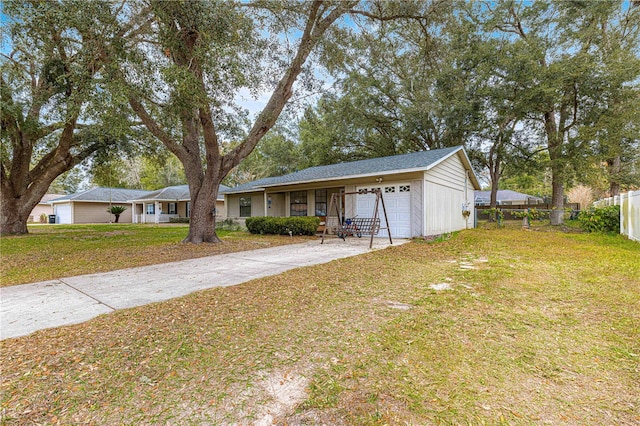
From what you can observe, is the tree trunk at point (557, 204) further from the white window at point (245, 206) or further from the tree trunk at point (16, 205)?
the tree trunk at point (16, 205)

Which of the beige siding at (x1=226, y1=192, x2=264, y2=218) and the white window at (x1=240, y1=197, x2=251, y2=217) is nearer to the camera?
the beige siding at (x1=226, y1=192, x2=264, y2=218)

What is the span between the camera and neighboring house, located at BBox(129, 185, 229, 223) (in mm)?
24927

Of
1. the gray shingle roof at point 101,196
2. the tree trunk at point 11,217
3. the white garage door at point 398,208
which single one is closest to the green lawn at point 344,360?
the white garage door at point 398,208

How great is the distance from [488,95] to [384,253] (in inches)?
577

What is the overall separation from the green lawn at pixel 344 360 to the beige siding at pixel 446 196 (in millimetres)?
6745


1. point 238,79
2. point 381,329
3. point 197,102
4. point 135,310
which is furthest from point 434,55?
point 135,310

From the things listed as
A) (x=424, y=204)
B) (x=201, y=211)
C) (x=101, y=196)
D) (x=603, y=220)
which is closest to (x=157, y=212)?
(x=101, y=196)

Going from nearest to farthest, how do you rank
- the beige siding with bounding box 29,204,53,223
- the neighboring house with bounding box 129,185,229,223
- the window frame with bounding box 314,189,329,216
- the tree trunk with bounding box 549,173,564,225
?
the window frame with bounding box 314,189,329,216, the tree trunk with bounding box 549,173,564,225, the neighboring house with bounding box 129,185,229,223, the beige siding with bounding box 29,204,53,223

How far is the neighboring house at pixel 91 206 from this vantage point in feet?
85.7

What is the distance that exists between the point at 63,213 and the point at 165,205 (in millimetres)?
9876

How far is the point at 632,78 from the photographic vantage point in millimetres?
14289

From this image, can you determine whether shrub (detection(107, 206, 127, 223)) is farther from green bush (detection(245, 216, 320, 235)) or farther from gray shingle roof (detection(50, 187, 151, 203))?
green bush (detection(245, 216, 320, 235))

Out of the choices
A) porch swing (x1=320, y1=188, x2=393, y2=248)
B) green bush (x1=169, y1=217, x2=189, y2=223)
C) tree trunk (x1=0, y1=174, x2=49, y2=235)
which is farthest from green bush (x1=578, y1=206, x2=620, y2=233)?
green bush (x1=169, y1=217, x2=189, y2=223)

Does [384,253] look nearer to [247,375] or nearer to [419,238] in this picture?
[419,238]
